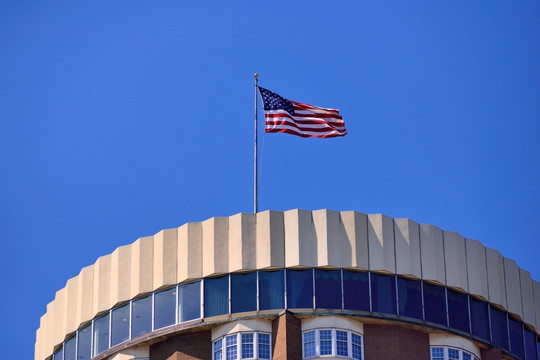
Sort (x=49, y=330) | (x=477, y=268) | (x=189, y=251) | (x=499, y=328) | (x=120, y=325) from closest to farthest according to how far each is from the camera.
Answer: (x=189, y=251) < (x=120, y=325) < (x=477, y=268) < (x=499, y=328) < (x=49, y=330)

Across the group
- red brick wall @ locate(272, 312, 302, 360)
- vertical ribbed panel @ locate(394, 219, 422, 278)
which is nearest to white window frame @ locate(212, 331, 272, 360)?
red brick wall @ locate(272, 312, 302, 360)

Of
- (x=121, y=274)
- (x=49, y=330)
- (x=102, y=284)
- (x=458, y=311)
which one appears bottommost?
(x=458, y=311)

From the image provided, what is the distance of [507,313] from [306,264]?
46.5 feet

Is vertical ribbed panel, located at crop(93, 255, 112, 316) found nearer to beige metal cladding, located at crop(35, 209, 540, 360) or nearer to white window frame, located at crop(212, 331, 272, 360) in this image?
beige metal cladding, located at crop(35, 209, 540, 360)

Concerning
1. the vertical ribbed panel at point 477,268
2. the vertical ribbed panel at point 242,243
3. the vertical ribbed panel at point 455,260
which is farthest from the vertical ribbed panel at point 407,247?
the vertical ribbed panel at point 242,243

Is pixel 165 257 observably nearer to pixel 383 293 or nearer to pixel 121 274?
pixel 121 274

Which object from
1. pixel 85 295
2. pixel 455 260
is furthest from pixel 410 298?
pixel 85 295

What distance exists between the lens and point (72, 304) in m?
99.9

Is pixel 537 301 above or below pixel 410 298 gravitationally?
above

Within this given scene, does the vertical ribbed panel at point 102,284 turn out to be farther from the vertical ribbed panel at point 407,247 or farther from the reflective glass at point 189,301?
the vertical ribbed panel at point 407,247

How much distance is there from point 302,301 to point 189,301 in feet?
21.7

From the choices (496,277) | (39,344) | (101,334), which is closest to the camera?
(101,334)

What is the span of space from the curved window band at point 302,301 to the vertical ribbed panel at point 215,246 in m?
0.64

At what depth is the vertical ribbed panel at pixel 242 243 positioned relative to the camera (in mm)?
92688
